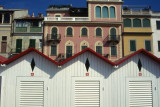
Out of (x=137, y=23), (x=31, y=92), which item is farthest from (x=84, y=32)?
(x=31, y=92)

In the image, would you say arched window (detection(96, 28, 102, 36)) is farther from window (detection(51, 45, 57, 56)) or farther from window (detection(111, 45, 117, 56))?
window (detection(51, 45, 57, 56))

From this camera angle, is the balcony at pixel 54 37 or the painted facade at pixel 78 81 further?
the balcony at pixel 54 37

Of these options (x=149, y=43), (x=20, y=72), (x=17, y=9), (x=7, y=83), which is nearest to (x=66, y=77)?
(x=20, y=72)

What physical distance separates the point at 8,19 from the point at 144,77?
26654 millimetres

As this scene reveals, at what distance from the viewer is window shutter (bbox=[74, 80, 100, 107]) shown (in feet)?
29.8

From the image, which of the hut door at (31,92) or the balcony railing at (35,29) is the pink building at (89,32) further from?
the hut door at (31,92)

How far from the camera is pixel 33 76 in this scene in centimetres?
918

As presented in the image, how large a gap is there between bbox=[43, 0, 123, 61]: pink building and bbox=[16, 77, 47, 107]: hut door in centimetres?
1742

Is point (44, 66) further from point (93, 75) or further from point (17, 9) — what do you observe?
point (17, 9)

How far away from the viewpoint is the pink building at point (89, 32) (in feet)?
89.1

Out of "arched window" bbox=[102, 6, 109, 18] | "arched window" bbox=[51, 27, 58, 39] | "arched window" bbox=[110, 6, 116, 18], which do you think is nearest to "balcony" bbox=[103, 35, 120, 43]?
"arched window" bbox=[110, 6, 116, 18]

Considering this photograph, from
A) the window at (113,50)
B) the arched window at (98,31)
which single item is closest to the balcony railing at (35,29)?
the arched window at (98,31)

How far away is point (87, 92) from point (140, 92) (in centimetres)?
330

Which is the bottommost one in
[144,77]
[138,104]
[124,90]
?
[138,104]
